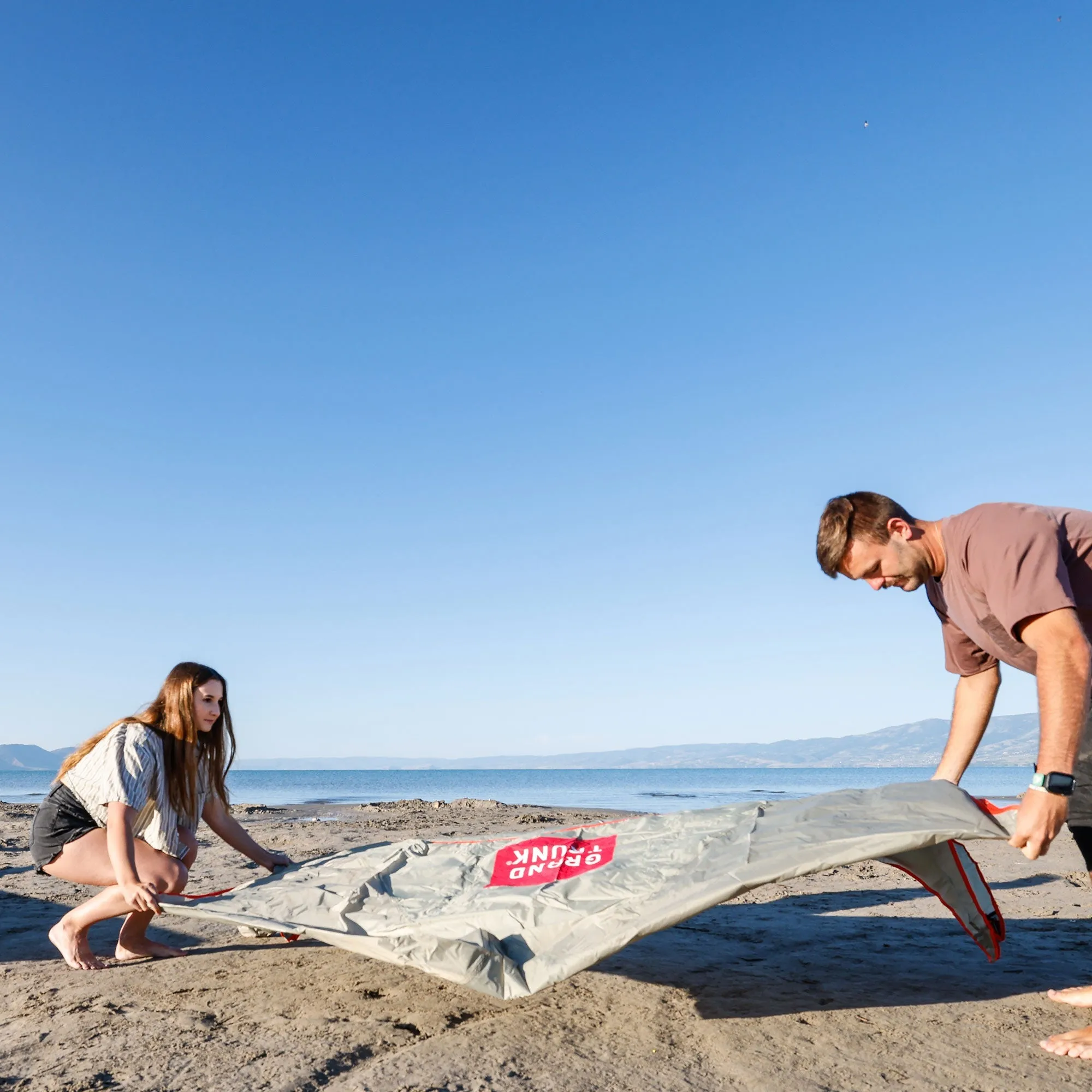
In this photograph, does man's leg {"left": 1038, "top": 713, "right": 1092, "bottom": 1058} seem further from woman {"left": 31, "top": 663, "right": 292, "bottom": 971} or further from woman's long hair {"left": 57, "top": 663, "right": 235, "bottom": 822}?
woman's long hair {"left": 57, "top": 663, "right": 235, "bottom": 822}

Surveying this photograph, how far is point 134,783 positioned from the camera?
3682 mm

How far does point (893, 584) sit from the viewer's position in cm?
302

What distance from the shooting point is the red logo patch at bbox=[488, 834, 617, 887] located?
10.6 feet

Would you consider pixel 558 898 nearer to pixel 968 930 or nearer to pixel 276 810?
pixel 968 930

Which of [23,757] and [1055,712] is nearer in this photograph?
[1055,712]

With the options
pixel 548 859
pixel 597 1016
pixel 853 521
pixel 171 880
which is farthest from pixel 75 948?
pixel 853 521

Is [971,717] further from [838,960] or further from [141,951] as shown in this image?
[141,951]

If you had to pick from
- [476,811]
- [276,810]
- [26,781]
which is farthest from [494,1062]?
[26,781]

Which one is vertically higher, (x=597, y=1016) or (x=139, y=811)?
(x=139, y=811)

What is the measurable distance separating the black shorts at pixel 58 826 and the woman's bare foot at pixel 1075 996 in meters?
4.19

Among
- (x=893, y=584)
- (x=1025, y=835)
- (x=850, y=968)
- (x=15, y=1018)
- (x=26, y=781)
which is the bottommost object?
(x=26, y=781)

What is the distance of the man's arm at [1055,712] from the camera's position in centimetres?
242

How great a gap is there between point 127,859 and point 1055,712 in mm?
3544

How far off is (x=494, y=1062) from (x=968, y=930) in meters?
1.95
